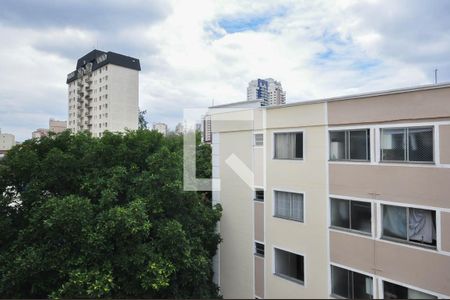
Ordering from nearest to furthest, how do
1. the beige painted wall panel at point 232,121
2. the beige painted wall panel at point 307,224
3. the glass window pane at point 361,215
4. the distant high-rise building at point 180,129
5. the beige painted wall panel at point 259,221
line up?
1. the glass window pane at point 361,215
2. the beige painted wall panel at point 307,224
3. the beige painted wall panel at point 259,221
4. the beige painted wall panel at point 232,121
5. the distant high-rise building at point 180,129

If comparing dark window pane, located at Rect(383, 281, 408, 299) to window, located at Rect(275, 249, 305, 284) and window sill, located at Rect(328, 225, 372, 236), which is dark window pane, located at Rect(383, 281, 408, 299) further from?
window, located at Rect(275, 249, 305, 284)

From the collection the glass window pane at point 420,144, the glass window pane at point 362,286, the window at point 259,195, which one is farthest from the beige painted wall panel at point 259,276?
the glass window pane at point 420,144

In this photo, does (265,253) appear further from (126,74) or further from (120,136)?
(126,74)

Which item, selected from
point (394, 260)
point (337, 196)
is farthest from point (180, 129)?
point (394, 260)

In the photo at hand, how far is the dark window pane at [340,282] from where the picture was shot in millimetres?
7684

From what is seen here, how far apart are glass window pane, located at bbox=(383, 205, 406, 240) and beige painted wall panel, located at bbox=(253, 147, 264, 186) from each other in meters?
3.65

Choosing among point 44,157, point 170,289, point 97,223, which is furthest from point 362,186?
point 44,157

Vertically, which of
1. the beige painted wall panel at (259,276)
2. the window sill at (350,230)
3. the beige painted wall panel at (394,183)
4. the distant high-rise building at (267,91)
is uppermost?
the distant high-rise building at (267,91)

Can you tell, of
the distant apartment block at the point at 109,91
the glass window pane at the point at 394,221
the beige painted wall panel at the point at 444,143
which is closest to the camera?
the beige painted wall panel at the point at 444,143

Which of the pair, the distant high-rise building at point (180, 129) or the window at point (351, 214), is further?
the distant high-rise building at point (180, 129)

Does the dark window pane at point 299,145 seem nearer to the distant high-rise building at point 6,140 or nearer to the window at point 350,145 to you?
the window at point 350,145

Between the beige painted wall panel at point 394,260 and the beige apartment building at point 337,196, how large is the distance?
2 cm

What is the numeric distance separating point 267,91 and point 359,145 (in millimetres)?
6297

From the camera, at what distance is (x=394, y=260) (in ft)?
22.3
